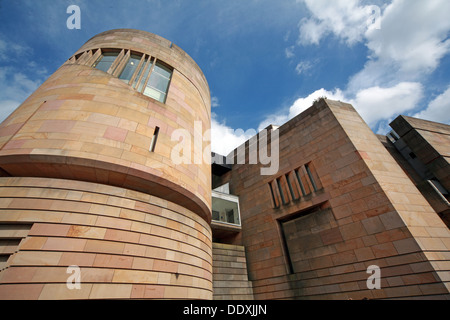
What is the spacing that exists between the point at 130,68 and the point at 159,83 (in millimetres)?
1644

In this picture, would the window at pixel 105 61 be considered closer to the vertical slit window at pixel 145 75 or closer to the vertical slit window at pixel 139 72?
the vertical slit window at pixel 139 72

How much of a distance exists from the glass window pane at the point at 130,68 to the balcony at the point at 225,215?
1071cm

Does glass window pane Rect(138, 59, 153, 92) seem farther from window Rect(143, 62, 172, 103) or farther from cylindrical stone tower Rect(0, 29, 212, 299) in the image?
window Rect(143, 62, 172, 103)

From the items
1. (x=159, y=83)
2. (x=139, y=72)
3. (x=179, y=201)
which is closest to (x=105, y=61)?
(x=139, y=72)

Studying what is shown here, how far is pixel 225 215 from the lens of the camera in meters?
16.3

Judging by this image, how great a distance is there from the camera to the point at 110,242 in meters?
5.66

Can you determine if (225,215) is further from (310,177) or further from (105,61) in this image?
(105,61)

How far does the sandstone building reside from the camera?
539cm

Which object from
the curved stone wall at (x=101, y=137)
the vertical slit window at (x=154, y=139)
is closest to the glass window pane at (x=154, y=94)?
the curved stone wall at (x=101, y=137)

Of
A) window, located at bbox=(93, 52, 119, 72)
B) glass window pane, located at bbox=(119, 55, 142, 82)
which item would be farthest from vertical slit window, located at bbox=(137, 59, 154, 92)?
window, located at bbox=(93, 52, 119, 72)

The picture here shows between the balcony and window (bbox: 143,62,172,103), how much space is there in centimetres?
938

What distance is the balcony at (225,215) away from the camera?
614 inches

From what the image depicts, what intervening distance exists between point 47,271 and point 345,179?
13.7m

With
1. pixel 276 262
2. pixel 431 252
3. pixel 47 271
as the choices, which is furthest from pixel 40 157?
pixel 431 252
